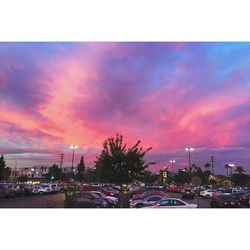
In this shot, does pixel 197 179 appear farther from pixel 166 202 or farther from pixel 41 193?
pixel 41 193

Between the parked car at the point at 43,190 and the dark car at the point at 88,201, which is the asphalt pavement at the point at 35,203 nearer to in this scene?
the dark car at the point at 88,201

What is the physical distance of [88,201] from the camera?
72.4ft

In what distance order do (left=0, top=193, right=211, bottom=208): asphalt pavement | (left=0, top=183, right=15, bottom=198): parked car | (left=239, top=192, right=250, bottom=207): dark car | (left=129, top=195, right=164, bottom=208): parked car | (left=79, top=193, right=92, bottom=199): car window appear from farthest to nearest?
1. (left=0, top=183, right=15, bottom=198): parked car
2. (left=239, top=192, right=250, bottom=207): dark car
3. (left=129, top=195, right=164, bottom=208): parked car
4. (left=79, top=193, right=92, bottom=199): car window
5. (left=0, top=193, right=211, bottom=208): asphalt pavement

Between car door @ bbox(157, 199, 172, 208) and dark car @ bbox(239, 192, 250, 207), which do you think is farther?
dark car @ bbox(239, 192, 250, 207)

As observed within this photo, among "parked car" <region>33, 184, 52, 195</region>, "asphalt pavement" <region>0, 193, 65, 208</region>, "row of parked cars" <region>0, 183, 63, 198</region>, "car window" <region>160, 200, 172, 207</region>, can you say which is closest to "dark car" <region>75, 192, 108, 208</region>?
"asphalt pavement" <region>0, 193, 65, 208</region>

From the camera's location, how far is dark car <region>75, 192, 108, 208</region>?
20930 millimetres

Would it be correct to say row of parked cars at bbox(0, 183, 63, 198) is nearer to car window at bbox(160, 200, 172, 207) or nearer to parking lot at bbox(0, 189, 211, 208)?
parking lot at bbox(0, 189, 211, 208)

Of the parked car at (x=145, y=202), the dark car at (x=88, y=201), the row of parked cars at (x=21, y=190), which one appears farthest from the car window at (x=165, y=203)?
the row of parked cars at (x=21, y=190)

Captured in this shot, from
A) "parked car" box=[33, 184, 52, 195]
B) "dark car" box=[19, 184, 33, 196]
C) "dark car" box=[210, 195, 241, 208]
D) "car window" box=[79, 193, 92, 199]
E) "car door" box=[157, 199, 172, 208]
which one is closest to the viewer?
"car door" box=[157, 199, 172, 208]

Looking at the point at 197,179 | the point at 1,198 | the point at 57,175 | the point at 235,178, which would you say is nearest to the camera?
the point at 197,179

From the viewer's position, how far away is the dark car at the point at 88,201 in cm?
2093

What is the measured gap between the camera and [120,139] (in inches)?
1118

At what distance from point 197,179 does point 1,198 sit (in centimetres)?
2261
